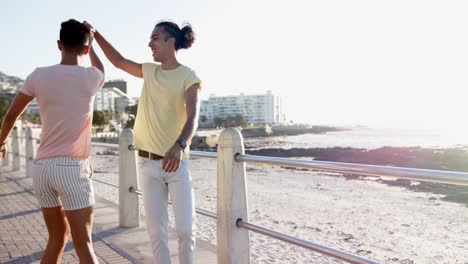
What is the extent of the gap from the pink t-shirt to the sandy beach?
380 cm

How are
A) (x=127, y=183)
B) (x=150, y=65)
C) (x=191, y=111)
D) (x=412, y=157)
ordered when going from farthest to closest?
(x=412, y=157) < (x=127, y=183) < (x=150, y=65) < (x=191, y=111)

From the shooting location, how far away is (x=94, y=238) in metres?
4.92

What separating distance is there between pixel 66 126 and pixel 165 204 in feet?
2.72

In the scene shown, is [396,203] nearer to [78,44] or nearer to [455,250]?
[455,250]

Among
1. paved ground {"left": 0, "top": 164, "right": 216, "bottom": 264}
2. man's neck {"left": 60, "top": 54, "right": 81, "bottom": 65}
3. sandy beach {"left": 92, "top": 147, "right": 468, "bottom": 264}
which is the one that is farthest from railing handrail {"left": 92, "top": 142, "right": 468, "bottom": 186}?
sandy beach {"left": 92, "top": 147, "right": 468, "bottom": 264}

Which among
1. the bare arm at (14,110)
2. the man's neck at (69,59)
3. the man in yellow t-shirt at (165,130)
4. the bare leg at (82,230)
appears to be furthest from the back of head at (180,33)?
the bare leg at (82,230)

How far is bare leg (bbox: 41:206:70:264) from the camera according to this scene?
2.60m

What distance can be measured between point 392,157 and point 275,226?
105 feet

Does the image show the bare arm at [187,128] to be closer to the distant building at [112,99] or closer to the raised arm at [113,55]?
the raised arm at [113,55]

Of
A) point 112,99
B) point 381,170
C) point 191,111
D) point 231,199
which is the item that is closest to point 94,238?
point 231,199

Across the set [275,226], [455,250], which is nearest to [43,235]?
[275,226]

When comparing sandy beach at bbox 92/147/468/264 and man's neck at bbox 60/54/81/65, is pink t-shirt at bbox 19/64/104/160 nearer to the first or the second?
man's neck at bbox 60/54/81/65

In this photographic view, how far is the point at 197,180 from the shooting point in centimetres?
2023

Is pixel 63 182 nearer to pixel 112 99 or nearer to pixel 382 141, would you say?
pixel 382 141
